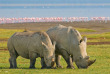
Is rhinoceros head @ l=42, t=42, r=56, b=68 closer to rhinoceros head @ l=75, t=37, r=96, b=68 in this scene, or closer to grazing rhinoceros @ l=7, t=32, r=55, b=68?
grazing rhinoceros @ l=7, t=32, r=55, b=68

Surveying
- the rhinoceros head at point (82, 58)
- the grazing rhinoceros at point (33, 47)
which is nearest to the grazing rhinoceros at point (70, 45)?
the rhinoceros head at point (82, 58)

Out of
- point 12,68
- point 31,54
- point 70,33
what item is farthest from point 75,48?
point 12,68

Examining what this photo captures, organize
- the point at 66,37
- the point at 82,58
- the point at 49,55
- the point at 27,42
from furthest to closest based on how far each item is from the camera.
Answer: the point at 27,42 < the point at 66,37 < the point at 82,58 < the point at 49,55

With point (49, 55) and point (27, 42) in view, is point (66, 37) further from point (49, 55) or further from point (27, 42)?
point (27, 42)

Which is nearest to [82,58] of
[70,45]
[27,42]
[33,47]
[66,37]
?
[70,45]

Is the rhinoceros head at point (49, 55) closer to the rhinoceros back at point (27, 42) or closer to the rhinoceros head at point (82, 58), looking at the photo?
the rhinoceros back at point (27, 42)

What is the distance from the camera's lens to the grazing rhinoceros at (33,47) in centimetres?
2104

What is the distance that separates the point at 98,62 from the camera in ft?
86.3

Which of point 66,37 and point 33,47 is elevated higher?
point 66,37

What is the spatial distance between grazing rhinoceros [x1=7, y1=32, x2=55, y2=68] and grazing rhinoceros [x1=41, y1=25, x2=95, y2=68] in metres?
0.95

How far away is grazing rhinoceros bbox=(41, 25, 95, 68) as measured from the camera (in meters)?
21.2

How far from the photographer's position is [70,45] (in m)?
21.8

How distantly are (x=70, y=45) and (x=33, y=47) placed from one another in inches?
85.2

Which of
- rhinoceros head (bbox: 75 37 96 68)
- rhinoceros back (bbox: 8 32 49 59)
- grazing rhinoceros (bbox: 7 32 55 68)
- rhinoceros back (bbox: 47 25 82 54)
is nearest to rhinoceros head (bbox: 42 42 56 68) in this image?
grazing rhinoceros (bbox: 7 32 55 68)
